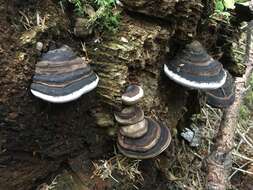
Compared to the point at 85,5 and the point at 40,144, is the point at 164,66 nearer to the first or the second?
the point at 85,5

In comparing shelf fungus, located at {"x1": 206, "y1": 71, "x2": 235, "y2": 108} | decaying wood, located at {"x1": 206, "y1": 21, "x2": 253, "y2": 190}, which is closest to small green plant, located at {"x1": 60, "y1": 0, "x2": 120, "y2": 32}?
shelf fungus, located at {"x1": 206, "y1": 71, "x2": 235, "y2": 108}

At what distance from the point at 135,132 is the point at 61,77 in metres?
0.79

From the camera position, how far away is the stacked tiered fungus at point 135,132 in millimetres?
2906

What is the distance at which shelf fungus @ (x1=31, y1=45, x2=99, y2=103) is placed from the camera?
8.27 ft

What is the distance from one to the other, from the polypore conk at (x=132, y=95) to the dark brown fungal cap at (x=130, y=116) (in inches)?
2.8

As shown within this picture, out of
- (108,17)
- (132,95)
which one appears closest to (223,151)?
(132,95)

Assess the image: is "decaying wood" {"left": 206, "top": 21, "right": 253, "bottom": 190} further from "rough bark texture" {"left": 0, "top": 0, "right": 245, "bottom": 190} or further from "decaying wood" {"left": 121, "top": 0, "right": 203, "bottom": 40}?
"decaying wood" {"left": 121, "top": 0, "right": 203, "bottom": 40}

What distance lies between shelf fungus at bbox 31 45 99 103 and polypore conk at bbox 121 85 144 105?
0.29m

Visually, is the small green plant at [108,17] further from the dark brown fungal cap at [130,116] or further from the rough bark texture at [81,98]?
the dark brown fungal cap at [130,116]

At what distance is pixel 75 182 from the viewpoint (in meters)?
3.25

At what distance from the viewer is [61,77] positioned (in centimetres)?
256

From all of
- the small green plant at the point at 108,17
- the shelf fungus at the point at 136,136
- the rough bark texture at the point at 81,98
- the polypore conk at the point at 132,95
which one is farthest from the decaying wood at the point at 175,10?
the shelf fungus at the point at 136,136

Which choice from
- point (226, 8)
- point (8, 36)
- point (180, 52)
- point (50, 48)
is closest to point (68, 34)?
point (50, 48)

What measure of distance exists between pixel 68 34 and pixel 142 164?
138cm
